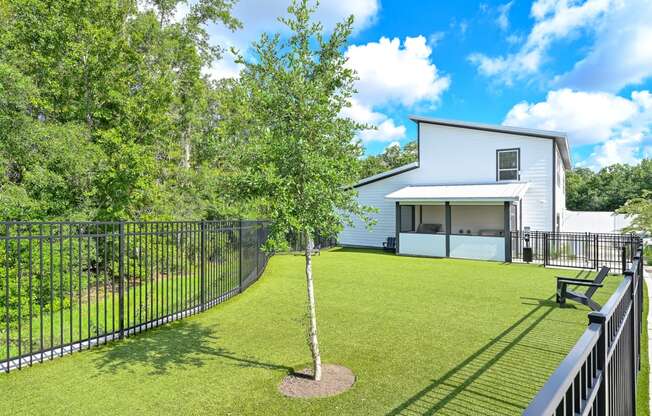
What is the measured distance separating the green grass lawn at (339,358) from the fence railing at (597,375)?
51.5 inches

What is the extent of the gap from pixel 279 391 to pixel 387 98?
109 ft

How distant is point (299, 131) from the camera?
4477mm

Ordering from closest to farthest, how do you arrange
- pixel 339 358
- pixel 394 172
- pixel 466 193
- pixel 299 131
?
pixel 299 131
pixel 339 358
pixel 466 193
pixel 394 172

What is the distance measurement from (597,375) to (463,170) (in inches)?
727

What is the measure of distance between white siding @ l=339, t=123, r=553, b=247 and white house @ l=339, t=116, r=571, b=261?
4 centimetres

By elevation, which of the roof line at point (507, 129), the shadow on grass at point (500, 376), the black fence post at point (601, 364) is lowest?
the shadow on grass at point (500, 376)

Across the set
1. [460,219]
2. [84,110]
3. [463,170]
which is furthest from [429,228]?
[84,110]

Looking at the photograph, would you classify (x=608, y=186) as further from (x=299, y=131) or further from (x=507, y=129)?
(x=299, y=131)


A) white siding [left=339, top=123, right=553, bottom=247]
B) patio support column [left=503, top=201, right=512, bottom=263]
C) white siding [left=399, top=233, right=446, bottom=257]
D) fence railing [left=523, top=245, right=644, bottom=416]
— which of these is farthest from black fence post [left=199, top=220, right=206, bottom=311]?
patio support column [left=503, top=201, right=512, bottom=263]

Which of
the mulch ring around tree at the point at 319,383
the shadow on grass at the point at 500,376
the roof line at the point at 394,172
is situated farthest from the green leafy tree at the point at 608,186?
the mulch ring around tree at the point at 319,383

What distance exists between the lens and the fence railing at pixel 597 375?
138 centimetres

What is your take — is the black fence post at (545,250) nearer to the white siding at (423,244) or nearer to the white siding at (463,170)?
the white siding at (463,170)

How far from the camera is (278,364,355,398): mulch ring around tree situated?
4.36 metres

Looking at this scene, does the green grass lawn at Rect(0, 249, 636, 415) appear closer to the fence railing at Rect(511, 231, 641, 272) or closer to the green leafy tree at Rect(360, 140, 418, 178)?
the fence railing at Rect(511, 231, 641, 272)
